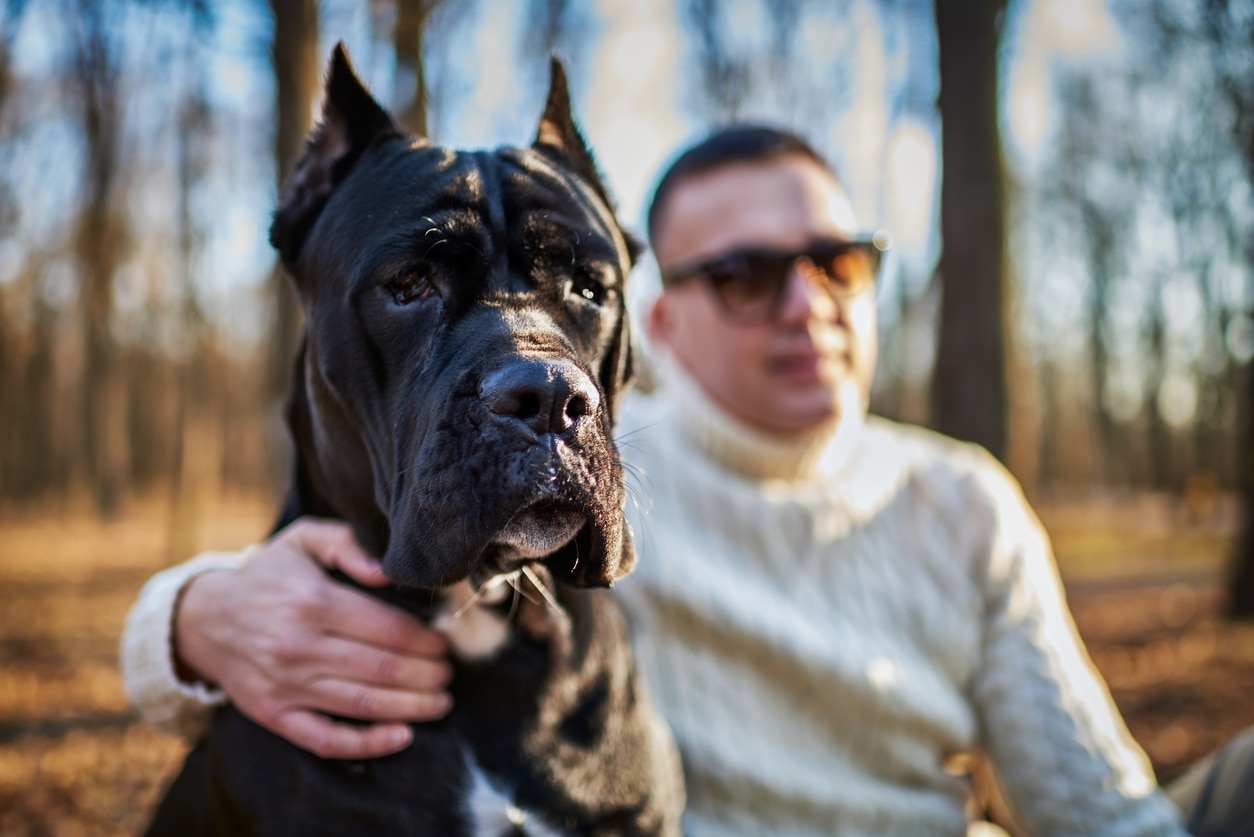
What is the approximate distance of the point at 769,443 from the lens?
2.78m

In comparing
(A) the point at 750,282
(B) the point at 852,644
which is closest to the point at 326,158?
(A) the point at 750,282

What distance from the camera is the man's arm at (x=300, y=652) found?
5.62ft

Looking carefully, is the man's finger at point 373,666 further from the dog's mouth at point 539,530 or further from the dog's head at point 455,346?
the dog's mouth at point 539,530

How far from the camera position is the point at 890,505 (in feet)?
8.95

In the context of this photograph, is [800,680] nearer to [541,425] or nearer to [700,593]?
[700,593]

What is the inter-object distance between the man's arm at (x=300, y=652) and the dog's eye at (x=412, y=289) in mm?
534

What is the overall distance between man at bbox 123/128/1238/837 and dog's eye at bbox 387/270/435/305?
0.54 m

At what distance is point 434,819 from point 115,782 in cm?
472

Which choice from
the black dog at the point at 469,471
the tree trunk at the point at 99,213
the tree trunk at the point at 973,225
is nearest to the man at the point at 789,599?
the black dog at the point at 469,471

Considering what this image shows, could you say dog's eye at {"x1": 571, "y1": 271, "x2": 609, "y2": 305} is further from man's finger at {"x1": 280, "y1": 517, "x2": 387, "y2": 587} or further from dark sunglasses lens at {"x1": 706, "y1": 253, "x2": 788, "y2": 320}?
dark sunglasses lens at {"x1": 706, "y1": 253, "x2": 788, "y2": 320}

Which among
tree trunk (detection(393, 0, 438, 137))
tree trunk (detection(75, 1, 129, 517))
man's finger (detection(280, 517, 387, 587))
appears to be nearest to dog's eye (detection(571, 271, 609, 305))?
man's finger (detection(280, 517, 387, 587))

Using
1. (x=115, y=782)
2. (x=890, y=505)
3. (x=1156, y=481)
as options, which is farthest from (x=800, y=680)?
(x=1156, y=481)

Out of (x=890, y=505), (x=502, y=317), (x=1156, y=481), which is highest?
(x=502, y=317)

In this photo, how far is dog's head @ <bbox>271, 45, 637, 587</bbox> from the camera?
1.46 metres
